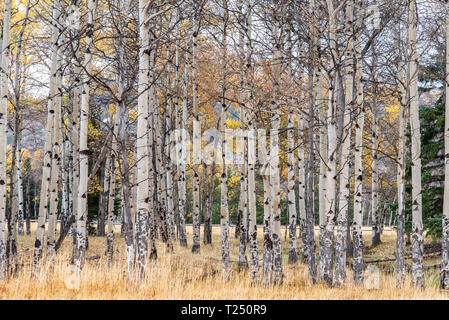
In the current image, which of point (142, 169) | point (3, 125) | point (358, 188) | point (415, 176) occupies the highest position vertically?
point (3, 125)

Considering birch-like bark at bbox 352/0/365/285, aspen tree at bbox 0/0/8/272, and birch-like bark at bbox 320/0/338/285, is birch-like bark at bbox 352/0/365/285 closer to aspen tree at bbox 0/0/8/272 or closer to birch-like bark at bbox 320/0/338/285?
birch-like bark at bbox 320/0/338/285

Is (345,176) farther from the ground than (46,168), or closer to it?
closer to it

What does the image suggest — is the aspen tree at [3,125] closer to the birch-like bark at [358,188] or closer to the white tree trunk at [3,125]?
the white tree trunk at [3,125]

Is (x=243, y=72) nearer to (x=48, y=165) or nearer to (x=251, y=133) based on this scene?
(x=251, y=133)

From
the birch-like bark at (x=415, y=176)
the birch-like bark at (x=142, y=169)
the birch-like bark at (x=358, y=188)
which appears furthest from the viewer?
the birch-like bark at (x=358, y=188)

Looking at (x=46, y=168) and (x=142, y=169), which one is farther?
(x=46, y=168)

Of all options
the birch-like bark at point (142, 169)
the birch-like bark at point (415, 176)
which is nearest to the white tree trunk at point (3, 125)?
the birch-like bark at point (142, 169)

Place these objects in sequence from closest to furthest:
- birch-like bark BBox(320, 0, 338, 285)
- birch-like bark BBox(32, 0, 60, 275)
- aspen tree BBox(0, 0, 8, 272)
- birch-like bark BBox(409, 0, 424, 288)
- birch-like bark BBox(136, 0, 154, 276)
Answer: birch-like bark BBox(136, 0, 154, 276), aspen tree BBox(0, 0, 8, 272), birch-like bark BBox(320, 0, 338, 285), birch-like bark BBox(32, 0, 60, 275), birch-like bark BBox(409, 0, 424, 288)

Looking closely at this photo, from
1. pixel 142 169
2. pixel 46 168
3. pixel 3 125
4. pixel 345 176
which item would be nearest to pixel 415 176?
pixel 345 176

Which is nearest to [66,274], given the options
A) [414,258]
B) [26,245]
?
[414,258]

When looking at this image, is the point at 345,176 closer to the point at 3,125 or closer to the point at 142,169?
the point at 142,169

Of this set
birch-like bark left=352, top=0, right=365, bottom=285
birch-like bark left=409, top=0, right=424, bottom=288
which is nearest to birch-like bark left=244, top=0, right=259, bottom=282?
birch-like bark left=352, top=0, right=365, bottom=285
